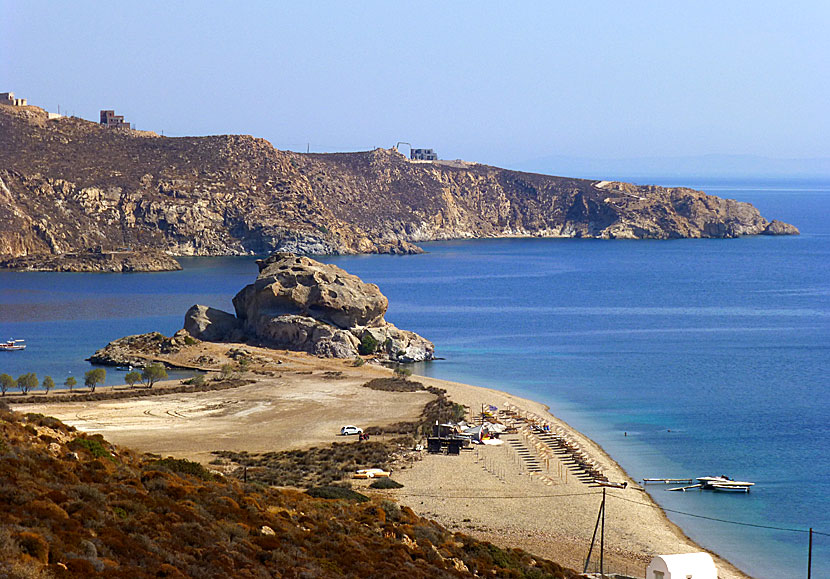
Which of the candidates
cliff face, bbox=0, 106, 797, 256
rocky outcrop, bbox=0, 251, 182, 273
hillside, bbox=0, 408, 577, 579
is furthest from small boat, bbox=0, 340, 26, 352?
cliff face, bbox=0, 106, 797, 256

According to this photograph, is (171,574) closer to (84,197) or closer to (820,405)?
(820,405)

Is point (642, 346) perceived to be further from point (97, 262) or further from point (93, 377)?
point (97, 262)

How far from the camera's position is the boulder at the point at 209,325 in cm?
6438

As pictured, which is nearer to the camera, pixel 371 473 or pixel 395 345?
pixel 371 473

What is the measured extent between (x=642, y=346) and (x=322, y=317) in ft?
70.8

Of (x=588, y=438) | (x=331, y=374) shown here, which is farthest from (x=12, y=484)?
(x=331, y=374)

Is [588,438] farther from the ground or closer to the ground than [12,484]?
closer to the ground

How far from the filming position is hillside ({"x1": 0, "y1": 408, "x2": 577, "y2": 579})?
15.9m

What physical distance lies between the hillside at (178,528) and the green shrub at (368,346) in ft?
121

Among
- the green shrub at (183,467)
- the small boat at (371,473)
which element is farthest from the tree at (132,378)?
the green shrub at (183,467)

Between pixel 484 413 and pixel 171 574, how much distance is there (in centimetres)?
3015

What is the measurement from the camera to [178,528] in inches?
723

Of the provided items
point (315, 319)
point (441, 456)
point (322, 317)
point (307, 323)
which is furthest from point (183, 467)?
point (322, 317)

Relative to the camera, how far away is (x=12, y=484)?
1822 cm
